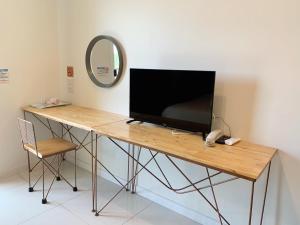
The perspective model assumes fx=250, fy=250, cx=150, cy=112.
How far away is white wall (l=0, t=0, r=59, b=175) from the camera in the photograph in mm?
2816

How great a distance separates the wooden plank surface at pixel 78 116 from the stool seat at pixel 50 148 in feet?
0.88

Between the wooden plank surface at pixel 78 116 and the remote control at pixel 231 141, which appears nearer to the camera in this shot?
the remote control at pixel 231 141

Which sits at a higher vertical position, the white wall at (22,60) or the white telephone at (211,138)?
the white wall at (22,60)

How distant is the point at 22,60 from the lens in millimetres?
2959

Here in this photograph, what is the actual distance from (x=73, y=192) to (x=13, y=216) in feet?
1.98

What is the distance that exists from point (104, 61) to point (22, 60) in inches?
39.9

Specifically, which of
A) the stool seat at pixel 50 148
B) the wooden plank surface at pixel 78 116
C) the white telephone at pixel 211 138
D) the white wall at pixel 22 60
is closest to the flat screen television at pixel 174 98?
the white telephone at pixel 211 138

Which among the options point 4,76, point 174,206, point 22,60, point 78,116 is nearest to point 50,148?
point 78,116

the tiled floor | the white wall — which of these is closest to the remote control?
the tiled floor

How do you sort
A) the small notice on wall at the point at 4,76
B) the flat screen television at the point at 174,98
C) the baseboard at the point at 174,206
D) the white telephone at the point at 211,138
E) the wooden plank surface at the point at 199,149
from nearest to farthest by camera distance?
the wooden plank surface at the point at 199,149
the white telephone at the point at 211,138
the flat screen television at the point at 174,98
the baseboard at the point at 174,206
the small notice on wall at the point at 4,76

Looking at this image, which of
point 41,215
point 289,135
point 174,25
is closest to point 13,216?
point 41,215

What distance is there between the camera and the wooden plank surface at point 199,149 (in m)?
1.51

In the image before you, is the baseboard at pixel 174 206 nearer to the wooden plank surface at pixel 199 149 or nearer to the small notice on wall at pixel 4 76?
the wooden plank surface at pixel 199 149

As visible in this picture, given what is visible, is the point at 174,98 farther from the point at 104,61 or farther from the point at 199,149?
the point at 104,61
